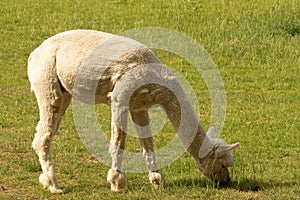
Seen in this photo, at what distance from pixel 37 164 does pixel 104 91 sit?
1651mm

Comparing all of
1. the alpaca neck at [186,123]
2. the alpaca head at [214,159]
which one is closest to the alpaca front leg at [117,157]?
the alpaca neck at [186,123]

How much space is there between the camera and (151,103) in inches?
335

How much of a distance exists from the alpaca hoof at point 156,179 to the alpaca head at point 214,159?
42 cm

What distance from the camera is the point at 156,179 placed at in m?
8.79

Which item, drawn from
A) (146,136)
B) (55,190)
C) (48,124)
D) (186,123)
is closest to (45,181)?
(55,190)

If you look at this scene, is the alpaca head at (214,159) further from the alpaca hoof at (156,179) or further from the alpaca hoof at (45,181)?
the alpaca hoof at (45,181)

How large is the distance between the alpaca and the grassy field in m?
0.28

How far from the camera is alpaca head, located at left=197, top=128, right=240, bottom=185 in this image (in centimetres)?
853

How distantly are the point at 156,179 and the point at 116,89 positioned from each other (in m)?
1.09

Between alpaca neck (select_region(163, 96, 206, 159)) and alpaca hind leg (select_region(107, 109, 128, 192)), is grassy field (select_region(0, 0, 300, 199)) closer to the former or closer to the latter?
alpaca hind leg (select_region(107, 109, 128, 192))

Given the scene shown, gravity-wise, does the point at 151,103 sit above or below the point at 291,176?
above

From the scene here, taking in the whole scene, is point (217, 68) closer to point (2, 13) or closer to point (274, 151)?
point (274, 151)

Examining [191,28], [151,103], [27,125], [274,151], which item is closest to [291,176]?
[274,151]

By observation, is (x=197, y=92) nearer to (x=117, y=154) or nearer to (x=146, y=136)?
(x=146, y=136)
